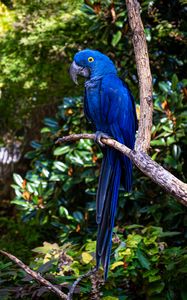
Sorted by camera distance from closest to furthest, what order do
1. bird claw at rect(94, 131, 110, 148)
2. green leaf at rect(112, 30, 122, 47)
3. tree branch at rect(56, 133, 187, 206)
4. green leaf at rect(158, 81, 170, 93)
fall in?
tree branch at rect(56, 133, 187, 206) → bird claw at rect(94, 131, 110, 148) → green leaf at rect(158, 81, 170, 93) → green leaf at rect(112, 30, 122, 47)

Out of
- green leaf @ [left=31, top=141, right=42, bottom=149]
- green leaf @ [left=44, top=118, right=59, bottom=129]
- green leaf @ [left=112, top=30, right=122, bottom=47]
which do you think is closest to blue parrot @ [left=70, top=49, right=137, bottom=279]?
green leaf @ [left=112, top=30, right=122, bottom=47]

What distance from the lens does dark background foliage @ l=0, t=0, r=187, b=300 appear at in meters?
2.16

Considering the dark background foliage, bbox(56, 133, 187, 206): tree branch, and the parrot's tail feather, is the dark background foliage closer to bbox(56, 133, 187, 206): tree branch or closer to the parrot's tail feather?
the parrot's tail feather

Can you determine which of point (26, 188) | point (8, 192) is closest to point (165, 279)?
point (26, 188)

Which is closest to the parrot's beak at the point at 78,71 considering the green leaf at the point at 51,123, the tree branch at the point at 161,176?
the tree branch at the point at 161,176

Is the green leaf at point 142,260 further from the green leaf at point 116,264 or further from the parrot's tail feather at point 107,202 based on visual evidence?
the parrot's tail feather at point 107,202

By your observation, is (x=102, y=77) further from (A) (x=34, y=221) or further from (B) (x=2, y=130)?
(B) (x=2, y=130)

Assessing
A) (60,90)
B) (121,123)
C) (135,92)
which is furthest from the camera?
(60,90)

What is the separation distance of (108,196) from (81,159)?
1.04m

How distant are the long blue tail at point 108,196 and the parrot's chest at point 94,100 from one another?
205mm

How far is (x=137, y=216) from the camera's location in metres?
2.78

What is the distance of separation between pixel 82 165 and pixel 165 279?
0.92 m

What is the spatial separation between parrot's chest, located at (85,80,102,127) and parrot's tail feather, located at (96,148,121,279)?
21 cm

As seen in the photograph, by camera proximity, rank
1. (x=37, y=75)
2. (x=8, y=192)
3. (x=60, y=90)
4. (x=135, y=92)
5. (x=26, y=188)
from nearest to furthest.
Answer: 1. (x=26, y=188)
2. (x=135, y=92)
3. (x=37, y=75)
4. (x=60, y=90)
5. (x=8, y=192)
